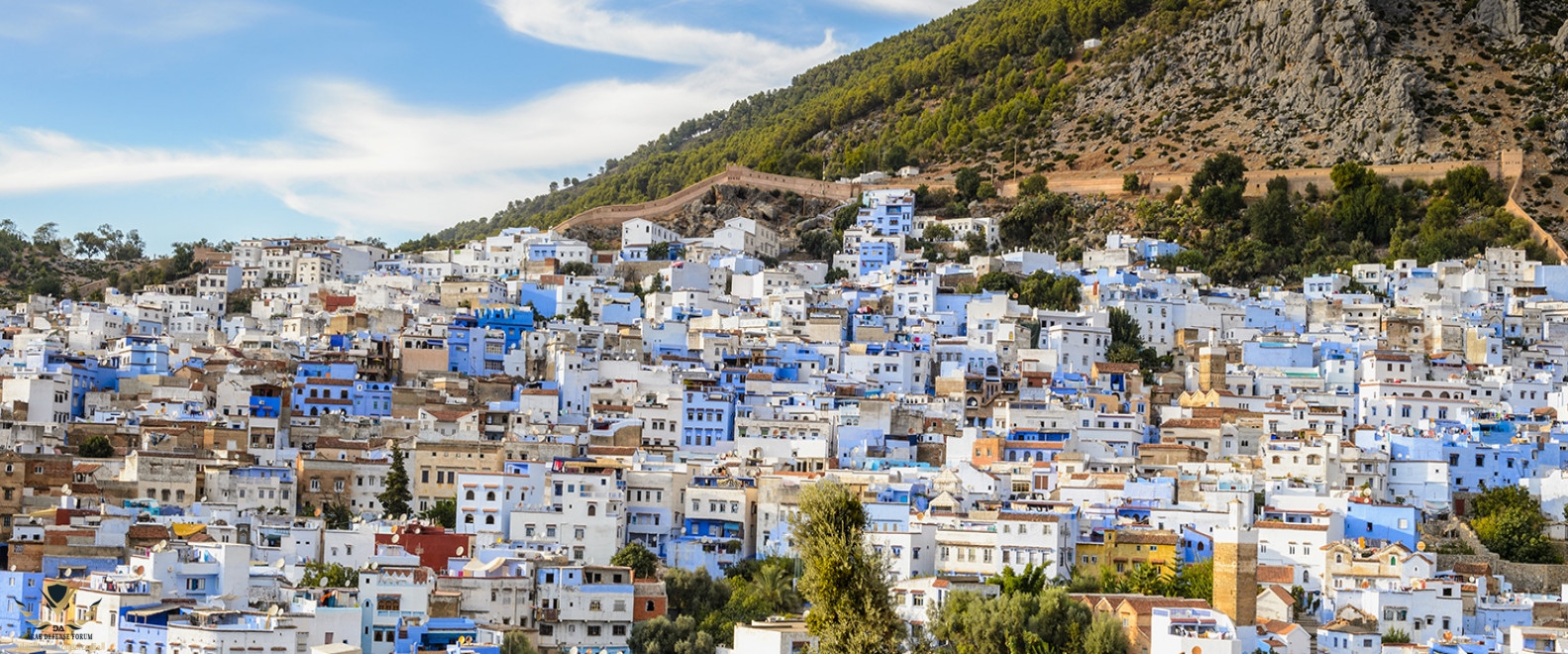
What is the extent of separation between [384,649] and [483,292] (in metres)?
27.4

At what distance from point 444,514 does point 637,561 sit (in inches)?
177

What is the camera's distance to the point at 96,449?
125 feet

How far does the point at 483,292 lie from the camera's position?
54469 mm

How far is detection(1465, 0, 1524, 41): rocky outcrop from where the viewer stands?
71.9 metres

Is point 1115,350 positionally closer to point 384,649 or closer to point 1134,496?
point 1134,496

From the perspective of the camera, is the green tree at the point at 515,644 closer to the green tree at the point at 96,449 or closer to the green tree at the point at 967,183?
the green tree at the point at 96,449

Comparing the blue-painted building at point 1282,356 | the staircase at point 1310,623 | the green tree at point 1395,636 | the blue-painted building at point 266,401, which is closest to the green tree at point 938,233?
the blue-painted building at point 1282,356

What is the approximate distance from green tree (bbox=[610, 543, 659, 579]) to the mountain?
122ft

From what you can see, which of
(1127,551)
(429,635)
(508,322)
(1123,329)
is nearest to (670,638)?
(429,635)

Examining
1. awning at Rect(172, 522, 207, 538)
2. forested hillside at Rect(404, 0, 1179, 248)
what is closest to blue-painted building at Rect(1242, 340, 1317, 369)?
awning at Rect(172, 522, 207, 538)

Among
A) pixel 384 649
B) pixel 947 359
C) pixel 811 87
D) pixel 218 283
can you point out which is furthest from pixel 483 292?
pixel 811 87

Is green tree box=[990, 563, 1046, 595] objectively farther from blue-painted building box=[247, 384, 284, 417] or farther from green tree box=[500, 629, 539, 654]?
blue-painted building box=[247, 384, 284, 417]

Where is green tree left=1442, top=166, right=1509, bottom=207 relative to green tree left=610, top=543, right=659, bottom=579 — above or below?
above

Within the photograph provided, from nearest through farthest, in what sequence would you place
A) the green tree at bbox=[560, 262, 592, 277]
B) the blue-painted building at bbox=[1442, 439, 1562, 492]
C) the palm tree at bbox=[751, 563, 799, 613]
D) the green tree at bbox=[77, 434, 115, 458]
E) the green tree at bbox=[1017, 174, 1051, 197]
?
the palm tree at bbox=[751, 563, 799, 613], the green tree at bbox=[77, 434, 115, 458], the blue-painted building at bbox=[1442, 439, 1562, 492], the green tree at bbox=[560, 262, 592, 277], the green tree at bbox=[1017, 174, 1051, 197]
